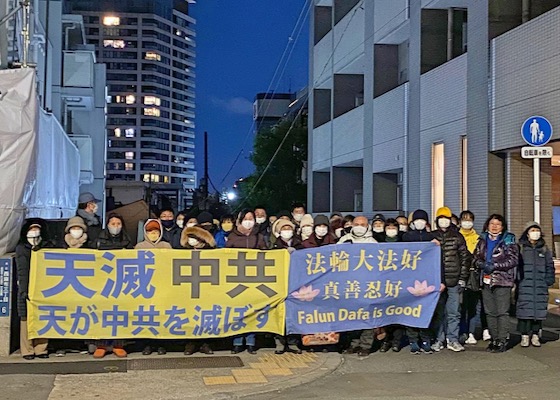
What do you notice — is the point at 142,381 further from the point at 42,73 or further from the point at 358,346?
the point at 42,73

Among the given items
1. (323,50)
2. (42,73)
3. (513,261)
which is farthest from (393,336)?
(323,50)

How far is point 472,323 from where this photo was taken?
1067cm

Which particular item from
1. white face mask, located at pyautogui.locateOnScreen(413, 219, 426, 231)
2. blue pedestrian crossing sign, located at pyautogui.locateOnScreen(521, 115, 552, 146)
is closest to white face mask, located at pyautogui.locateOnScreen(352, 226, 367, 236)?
white face mask, located at pyautogui.locateOnScreen(413, 219, 426, 231)

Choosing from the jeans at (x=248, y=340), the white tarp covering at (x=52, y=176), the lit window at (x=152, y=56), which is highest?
the lit window at (x=152, y=56)

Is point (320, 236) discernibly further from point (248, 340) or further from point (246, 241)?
point (248, 340)

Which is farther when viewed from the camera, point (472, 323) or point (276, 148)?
point (276, 148)

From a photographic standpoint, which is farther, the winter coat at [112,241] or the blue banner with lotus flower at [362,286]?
the blue banner with lotus flower at [362,286]

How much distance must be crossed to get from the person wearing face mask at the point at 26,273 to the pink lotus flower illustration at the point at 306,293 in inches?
123

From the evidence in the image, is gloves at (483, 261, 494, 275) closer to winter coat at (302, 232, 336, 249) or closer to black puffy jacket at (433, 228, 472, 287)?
black puffy jacket at (433, 228, 472, 287)

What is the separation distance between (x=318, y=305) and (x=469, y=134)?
25.8 ft

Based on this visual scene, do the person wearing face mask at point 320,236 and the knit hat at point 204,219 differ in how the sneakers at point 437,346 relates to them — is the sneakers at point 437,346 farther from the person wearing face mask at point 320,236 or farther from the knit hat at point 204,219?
the knit hat at point 204,219

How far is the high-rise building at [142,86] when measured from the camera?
456ft

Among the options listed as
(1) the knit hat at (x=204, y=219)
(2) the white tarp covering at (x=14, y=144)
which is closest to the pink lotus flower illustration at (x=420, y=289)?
(1) the knit hat at (x=204, y=219)

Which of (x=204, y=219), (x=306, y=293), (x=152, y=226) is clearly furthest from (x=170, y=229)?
(x=306, y=293)
